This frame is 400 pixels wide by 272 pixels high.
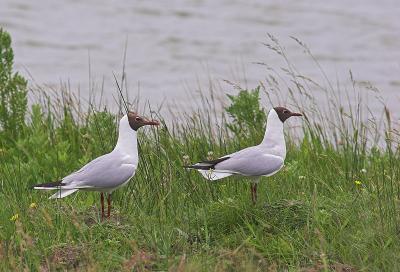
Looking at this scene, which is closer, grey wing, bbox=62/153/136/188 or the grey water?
grey wing, bbox=62/153/136/188

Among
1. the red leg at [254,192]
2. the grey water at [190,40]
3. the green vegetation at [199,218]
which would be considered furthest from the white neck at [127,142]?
the grey water at [190,40]

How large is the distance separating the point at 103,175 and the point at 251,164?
0.92m

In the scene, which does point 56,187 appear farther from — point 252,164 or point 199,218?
point 252,164

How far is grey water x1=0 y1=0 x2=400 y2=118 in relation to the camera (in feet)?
48.9

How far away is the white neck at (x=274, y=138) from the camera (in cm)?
628

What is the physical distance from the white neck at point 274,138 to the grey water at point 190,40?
633 cm

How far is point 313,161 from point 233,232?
76.3 inches

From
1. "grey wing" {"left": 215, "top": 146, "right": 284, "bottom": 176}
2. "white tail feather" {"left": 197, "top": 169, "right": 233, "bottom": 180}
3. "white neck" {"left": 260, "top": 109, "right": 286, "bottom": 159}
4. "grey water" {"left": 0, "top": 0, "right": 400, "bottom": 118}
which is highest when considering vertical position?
"grey water" {"left": 0, "top": 0, "right": 400, "bottom": 118}

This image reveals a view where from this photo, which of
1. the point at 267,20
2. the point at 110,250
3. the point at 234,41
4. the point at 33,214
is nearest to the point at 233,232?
the point at 110,250

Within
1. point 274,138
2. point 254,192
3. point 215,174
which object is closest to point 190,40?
point 274,138

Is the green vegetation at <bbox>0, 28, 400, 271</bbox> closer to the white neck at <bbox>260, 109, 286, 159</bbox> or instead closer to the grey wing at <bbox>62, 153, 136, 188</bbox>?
the grey wing at <bbox>62, 153, 136, 188</bbox>

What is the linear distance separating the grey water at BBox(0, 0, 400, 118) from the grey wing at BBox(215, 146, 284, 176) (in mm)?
6639

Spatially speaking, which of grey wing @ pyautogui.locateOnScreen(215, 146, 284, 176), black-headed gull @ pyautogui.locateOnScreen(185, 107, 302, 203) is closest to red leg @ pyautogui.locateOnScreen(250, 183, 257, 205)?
black-headed gull @ pyautogui.locateOnScreen(185, 107, 302, 203)

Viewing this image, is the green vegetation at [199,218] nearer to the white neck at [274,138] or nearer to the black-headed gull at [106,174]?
the black-headed gull at [106,174]
